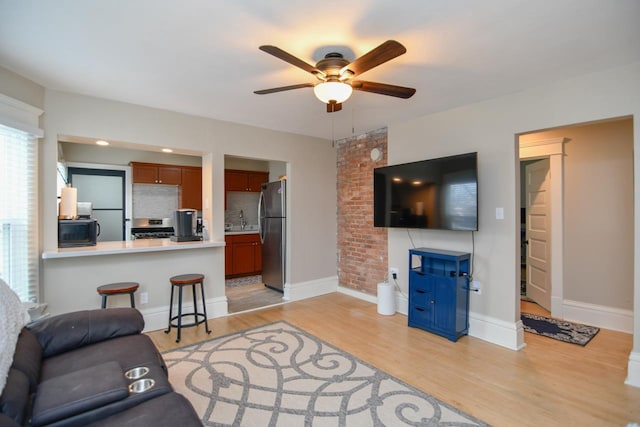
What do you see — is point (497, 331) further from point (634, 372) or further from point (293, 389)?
point (293, 389)

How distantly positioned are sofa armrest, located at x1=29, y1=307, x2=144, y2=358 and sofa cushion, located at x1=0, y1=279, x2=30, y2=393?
14 centimetres

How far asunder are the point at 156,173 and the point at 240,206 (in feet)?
5.75

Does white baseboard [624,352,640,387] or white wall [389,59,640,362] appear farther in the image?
white wall [389,59,640,362]

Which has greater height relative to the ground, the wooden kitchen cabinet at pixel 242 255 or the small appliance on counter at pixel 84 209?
the small appliance on counter at pixel 84 209

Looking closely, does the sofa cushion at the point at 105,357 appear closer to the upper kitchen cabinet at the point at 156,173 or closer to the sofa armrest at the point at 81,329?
the sofa armrest at the point at 81,329

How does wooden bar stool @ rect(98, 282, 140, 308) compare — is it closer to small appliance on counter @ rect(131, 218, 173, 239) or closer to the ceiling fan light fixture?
the ceiling fan light fixture

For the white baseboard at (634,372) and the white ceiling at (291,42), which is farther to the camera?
the white baseboard at (634,372)

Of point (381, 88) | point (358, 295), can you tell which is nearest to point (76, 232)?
point (381, 88)

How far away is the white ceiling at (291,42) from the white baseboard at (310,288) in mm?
2764

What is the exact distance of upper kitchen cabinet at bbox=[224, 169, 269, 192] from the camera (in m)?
6.26

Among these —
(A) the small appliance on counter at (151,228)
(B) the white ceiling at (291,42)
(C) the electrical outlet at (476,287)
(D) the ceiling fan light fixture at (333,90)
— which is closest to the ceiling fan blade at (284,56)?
(D) the ceiling fan light fixture at (333,90)

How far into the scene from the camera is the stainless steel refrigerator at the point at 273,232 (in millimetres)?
4941

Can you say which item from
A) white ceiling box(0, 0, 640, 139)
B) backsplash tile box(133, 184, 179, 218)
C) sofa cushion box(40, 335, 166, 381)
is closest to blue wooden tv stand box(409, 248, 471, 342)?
white ceiling box(0, 0, 640, 139)

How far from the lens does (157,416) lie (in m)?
1.28
